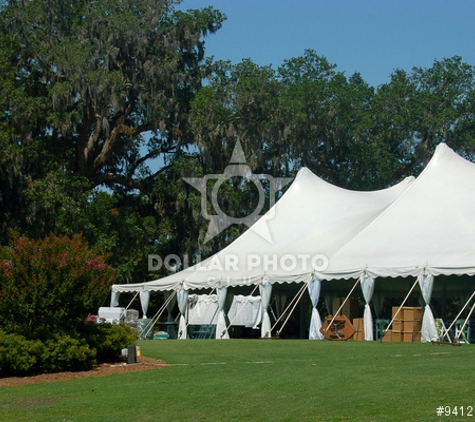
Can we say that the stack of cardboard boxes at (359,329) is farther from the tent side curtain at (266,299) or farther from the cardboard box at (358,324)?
the tent side curtain at (266,299)

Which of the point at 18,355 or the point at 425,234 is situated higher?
the point at 425,234

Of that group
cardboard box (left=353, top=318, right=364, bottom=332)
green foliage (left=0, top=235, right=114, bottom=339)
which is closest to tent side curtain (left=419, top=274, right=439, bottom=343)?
cardboard box (left=353, top=318, right=364, bottom=332)

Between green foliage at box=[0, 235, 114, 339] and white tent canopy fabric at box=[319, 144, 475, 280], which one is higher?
white tent canopy fabric at box=[319, 144, 475, 280]

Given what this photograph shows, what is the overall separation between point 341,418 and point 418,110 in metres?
39.2

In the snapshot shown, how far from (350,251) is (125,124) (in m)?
16.3

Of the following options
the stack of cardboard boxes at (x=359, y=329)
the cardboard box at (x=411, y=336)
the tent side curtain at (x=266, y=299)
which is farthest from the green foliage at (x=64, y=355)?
the tent side curtain at (x=266, y=299)

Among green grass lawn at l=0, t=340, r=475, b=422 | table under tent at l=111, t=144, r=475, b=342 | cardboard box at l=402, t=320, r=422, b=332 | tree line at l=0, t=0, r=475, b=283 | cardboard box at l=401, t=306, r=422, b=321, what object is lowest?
green grass lawn at l=0, t=340, r=475, b=422

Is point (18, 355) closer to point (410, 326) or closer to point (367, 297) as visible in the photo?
point (410, 326)

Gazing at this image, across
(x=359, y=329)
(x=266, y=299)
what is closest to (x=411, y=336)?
(x=359, y=329)

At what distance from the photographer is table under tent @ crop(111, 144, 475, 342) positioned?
21.3 meters

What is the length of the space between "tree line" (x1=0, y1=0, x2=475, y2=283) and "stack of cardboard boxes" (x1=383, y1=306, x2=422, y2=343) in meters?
14.5

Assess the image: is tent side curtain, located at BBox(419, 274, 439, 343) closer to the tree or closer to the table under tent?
the table under tent

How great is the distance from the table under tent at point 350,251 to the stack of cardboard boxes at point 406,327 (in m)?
0.28

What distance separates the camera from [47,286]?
1441cm
